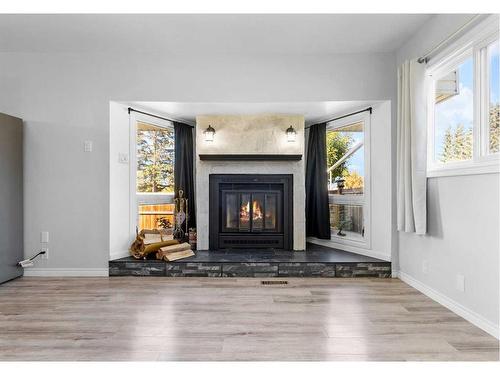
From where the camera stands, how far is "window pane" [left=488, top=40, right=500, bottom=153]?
225 centimetres

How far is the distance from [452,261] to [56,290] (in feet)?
11.6

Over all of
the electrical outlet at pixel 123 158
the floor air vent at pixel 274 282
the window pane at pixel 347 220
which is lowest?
the floor air vent at pixel 274 282

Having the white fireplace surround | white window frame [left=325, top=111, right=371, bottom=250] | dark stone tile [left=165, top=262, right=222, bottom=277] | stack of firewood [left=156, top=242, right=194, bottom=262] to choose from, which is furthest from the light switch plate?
stack of firewood [left=156, top=242, right=194, bottom=262]

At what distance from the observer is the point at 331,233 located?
180 inches

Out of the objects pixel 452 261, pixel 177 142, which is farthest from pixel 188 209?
pixel 452 261

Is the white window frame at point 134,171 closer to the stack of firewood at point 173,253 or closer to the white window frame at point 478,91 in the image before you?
the stack of firewood at point 173,253

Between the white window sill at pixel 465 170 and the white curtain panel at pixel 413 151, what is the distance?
0.33 feet

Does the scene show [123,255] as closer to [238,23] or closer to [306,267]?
[306,267]

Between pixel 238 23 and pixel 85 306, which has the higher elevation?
pixel 238 23

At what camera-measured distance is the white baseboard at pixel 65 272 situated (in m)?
3.60

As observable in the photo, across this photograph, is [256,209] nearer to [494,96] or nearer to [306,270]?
[306,270]

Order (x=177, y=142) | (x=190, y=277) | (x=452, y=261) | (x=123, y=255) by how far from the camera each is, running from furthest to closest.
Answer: (x=177, y=142) → (x=123, y=255) → (x=190, y=277) → (x=452, y=261)

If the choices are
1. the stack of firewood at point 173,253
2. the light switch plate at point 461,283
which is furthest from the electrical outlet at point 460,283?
the stack of firewood at point 173,253

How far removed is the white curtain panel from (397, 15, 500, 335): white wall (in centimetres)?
12
